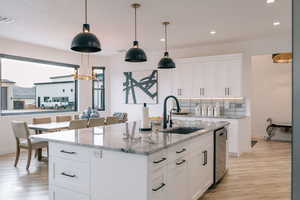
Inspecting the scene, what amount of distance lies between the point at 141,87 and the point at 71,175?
17.7ft

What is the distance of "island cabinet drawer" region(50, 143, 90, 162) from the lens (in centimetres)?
226

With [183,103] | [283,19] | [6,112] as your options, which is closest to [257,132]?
[183,103]

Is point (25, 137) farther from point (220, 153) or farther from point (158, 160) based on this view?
point (220, 153)

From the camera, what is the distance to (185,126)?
11.5 feet

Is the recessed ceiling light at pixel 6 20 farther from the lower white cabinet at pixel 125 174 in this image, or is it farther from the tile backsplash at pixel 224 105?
the tile backsplash at pixel 224 105

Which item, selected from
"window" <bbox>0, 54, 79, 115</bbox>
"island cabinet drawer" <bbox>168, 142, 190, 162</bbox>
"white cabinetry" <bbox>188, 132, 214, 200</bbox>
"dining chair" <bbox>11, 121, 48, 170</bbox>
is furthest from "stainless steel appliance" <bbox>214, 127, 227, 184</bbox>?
"window" <bbox>0, 54, 79, 115</bbox>

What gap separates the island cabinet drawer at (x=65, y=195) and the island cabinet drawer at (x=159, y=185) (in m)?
0.72

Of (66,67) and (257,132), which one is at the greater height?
(66,67)

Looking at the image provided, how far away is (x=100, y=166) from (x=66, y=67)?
5908mm

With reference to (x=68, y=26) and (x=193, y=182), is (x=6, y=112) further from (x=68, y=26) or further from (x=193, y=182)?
(x=193, y=182)

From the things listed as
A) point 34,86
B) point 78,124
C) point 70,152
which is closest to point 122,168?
point 70,152

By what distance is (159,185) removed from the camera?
6.73 ft

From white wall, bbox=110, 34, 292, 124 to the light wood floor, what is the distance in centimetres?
168

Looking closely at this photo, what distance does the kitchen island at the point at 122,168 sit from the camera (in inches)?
76.4
